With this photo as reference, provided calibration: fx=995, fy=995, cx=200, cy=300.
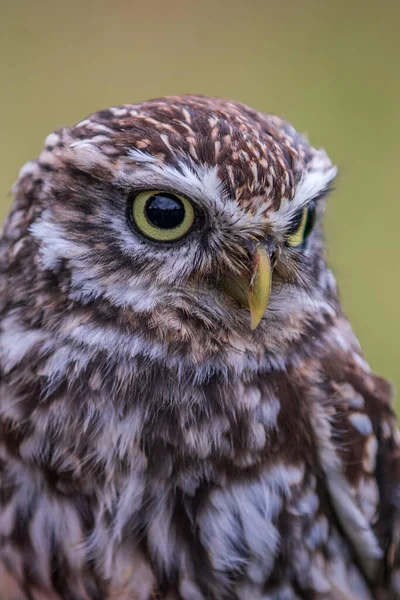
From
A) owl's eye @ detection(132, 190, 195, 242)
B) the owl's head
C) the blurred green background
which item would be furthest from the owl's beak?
the blurred green background

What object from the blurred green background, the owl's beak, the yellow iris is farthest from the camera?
the blurred green background

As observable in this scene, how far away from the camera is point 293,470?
181cm

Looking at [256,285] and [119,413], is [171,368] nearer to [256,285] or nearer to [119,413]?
[119,413]

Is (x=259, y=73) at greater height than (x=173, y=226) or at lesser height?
greater

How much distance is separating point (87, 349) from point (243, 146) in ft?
1.41

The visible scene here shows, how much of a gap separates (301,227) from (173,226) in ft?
0.82

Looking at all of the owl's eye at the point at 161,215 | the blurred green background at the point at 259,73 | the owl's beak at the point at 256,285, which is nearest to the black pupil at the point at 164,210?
the owl's eye at the point at 161,215

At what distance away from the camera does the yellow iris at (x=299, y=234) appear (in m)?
1.71

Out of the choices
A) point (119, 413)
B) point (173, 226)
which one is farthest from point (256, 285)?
point (119, 413)

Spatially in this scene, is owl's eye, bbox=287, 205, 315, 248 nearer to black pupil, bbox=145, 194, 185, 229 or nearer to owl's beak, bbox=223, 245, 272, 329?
owl's beak, bbox=223, 245, 272, 329

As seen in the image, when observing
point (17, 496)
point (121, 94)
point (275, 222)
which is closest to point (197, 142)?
point (275, 222)

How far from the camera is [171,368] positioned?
1702mm

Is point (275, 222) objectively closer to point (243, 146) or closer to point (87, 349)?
point (243, 146)

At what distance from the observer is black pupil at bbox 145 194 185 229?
1611 mm
